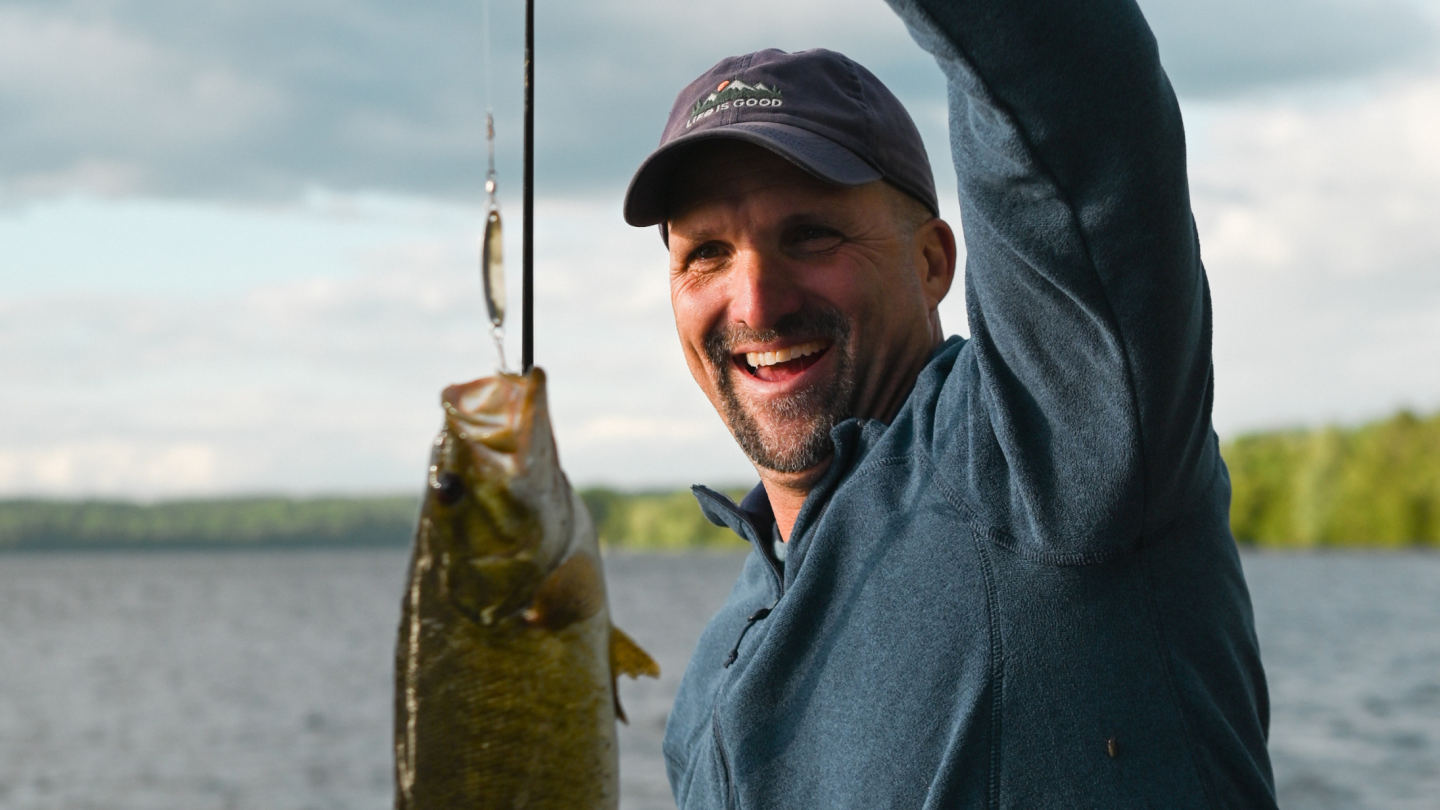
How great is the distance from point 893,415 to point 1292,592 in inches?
1820

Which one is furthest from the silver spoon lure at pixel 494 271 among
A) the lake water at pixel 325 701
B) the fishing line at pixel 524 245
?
the lake water at pixel 325 701

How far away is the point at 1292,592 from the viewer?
44656 millimetres

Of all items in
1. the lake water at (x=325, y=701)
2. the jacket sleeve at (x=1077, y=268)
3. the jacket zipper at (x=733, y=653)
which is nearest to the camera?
the jacket sleeve at (x=1077, y=268)

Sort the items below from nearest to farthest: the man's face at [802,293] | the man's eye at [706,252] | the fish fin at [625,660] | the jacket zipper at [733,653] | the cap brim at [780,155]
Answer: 1. the fish fin at [625,660]
2. the jacket zipper at [733,653]
3. the cap brim at [780,155]
4. the man's face at [802,293]
5. the man's eye at [706,252]

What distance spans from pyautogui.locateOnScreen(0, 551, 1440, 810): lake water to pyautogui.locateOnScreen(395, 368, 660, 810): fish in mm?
13170

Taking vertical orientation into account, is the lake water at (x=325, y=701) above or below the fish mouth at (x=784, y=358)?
below

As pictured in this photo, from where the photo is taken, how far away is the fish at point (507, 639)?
2.24m

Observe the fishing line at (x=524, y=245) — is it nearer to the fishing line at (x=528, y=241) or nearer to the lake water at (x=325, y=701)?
the fishing line at (x=528, y=241)

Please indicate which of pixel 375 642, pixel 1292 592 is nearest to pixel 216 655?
pixel 375 642

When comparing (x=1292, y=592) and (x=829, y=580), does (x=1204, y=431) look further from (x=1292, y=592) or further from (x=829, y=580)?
(x=1292, y=592)

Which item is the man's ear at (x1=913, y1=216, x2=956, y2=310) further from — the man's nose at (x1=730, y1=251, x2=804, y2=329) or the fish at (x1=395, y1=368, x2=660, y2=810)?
the fish at (x1=395, y1=368, x2=660, y2=810)

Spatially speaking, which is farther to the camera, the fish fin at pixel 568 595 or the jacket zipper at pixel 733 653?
the jacket zipper at pixel 733 653

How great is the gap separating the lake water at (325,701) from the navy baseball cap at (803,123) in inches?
497

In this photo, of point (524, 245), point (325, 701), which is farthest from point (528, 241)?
point (325, 701)
